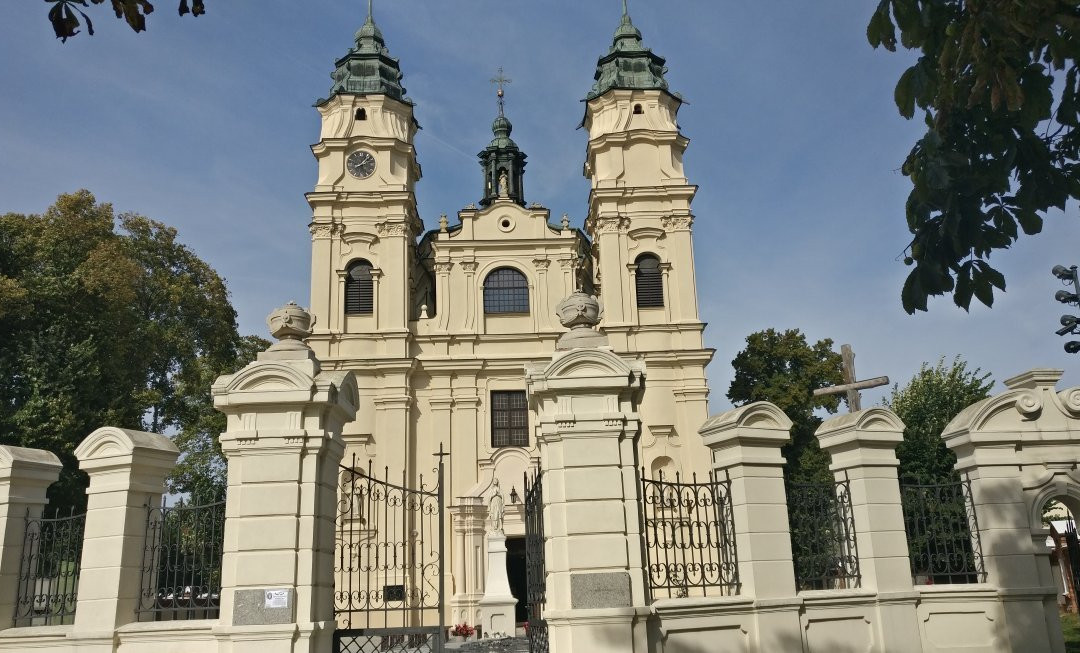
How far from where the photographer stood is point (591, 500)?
8414 mm

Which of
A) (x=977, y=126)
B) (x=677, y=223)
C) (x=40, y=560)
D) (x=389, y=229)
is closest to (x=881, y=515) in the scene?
(x=977, y=126)

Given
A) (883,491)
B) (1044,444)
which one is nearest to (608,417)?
(883,491)

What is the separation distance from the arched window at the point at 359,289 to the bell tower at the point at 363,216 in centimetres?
3

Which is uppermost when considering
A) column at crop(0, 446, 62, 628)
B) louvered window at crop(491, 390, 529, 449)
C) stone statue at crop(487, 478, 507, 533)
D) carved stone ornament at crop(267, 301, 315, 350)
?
louvered window at crop(491, 390, 529, 449)

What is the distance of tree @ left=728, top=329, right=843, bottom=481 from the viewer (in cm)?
3416

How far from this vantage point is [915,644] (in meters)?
9.38

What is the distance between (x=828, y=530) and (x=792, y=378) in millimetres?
26739

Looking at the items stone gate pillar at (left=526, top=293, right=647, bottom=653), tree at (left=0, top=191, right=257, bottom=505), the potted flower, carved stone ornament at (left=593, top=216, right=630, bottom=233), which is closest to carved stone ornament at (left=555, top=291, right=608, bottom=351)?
stone gate pillar at (left=526, top=293, right=647, bottom=653)

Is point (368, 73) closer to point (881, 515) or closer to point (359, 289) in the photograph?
point (359, 289)

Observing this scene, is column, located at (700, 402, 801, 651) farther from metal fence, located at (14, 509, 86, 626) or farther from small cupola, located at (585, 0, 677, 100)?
small cupola, located at (585, 0, 677, 100)

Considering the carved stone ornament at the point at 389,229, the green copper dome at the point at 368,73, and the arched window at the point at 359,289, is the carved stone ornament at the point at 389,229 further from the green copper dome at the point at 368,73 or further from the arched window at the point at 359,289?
the green copper dome at the point at 368,73

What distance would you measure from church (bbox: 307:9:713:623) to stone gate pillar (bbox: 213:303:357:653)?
19234 mm

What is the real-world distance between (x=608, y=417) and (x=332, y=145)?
2557 centimetres

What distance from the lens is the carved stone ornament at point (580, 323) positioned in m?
9.33
